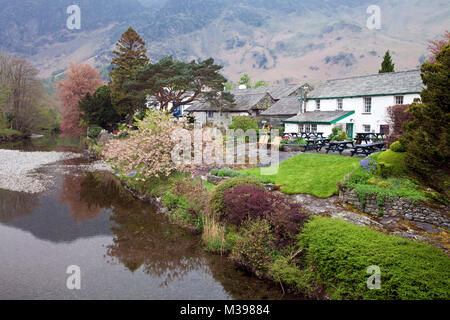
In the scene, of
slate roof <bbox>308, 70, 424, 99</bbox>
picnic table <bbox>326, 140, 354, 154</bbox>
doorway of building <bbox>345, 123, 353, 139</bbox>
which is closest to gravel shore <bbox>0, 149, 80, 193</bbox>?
picnic table <bbox>326, 140, 354, 154</bbox>

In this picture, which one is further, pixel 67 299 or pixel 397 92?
pixel 397 92

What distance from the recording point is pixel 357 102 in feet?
107

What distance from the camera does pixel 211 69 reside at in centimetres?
3691

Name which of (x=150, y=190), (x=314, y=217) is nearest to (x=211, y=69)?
(x=150, y=190)

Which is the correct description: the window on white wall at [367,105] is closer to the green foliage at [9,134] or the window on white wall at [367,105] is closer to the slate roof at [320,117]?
the slate roof at [320,117]

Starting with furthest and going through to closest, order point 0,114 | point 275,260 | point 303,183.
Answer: point 0,114, point 303,183, point 275,260

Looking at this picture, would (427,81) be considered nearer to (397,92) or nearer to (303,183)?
(303,183)

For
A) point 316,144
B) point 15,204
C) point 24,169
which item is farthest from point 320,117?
point 24,169

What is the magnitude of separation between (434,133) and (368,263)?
3.33 m

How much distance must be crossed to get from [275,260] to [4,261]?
31.9ft

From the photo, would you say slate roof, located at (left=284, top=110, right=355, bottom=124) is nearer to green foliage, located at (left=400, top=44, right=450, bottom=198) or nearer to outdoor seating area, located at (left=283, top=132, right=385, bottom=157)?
outdoor seating area, located at (left=283, top=132, right=385, bottom=157)

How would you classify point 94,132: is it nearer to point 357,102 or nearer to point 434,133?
point 357,102

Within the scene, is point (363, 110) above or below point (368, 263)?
above

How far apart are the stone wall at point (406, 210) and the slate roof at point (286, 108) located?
26749 mm
